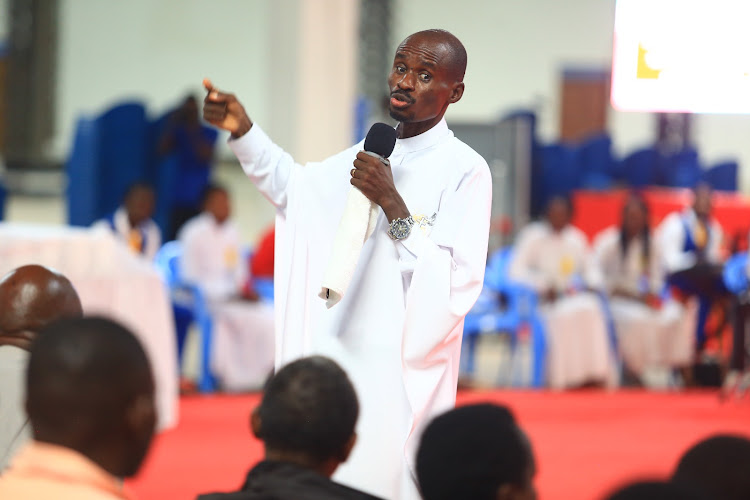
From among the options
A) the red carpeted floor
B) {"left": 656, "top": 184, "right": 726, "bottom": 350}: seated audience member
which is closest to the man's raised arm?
the red carpeted floor

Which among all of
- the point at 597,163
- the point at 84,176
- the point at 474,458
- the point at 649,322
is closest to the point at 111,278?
the point at 84,176

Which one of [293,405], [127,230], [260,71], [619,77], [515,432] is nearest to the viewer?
[515,432]

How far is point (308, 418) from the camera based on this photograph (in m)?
1.77

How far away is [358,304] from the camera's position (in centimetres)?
255

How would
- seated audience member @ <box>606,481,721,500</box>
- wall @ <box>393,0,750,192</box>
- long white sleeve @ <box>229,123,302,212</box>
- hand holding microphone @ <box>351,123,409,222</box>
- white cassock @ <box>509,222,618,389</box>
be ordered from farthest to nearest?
wall @ <box>393,0,750,192</box> < white cassock @ <box>509,222,618,389</box> < long white sleeve @ <box>229,123,302,212</box> < hand holding microphone @ <box>351,123,409,222</box> < seated audience member @ <box>606,481,721,500</box>

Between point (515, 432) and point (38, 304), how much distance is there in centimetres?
112

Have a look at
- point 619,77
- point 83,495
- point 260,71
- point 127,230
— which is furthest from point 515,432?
point 260,71

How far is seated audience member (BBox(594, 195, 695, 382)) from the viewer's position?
27.4 ft

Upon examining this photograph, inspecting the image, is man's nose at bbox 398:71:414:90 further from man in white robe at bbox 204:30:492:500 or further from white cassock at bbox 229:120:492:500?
white cassock at bbox 229:120:492:500

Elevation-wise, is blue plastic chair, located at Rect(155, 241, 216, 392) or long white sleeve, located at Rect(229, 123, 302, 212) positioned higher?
long white sleeve, located at Rect(229, 123, 302, 212)

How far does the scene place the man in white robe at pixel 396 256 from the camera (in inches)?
96.2

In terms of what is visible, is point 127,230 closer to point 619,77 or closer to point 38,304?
point 619,77

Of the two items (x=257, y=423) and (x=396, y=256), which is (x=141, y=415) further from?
(x=396, y=256)

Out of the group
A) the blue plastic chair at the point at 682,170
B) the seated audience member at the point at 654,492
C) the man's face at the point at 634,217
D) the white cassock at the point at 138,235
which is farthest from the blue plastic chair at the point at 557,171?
the seated audience member at the point at 654,492
